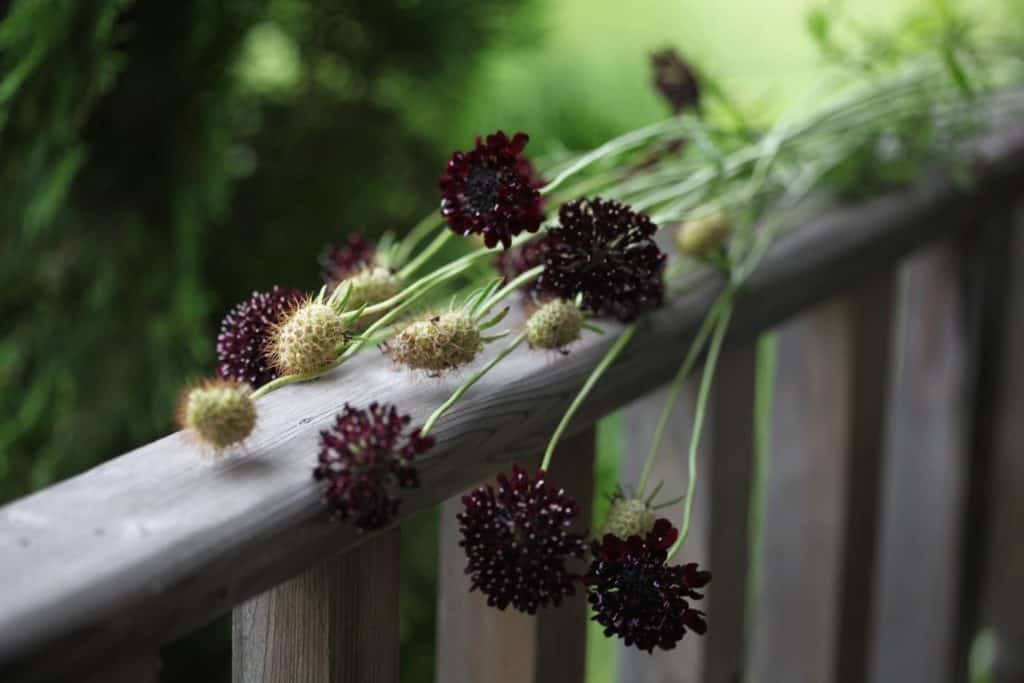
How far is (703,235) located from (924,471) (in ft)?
3.04

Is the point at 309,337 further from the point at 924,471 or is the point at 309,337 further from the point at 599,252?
the point at 924,471

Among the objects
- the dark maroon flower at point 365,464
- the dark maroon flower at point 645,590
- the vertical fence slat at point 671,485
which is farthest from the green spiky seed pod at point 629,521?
the vertical fence slat at point 671,485

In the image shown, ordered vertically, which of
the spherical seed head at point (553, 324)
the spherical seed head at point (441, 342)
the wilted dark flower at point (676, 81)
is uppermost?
the wilted dark flower at point (676, 81)

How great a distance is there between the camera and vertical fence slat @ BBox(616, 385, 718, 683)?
106 cm

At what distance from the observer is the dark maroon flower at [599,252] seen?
0.67m

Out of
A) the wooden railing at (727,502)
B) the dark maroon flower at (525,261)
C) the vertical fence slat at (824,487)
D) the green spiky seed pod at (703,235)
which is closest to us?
the wooden railing at (727,502)

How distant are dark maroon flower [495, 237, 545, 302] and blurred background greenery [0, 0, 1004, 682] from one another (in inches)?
17.2

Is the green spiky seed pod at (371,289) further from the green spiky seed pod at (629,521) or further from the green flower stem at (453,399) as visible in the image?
the green spiky seed pod at (629,521)

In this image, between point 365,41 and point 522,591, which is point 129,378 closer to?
point 365,41

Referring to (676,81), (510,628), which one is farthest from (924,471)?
(510,628)

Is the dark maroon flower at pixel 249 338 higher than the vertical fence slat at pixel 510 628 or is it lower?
higher

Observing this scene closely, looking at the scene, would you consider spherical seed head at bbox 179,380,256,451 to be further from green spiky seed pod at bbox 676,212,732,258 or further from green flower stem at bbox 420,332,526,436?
green spiky seed pod at bbox 676,212,732,258

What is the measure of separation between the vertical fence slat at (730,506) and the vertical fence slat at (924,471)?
64cm

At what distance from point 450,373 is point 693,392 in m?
0.43
